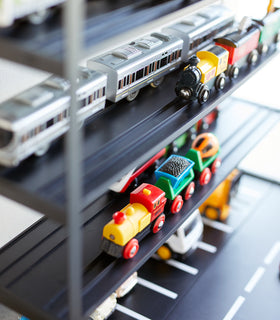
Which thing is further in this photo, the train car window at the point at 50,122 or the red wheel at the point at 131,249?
the red wheel at the point at 131,249

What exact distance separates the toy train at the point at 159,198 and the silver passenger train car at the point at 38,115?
0.37m

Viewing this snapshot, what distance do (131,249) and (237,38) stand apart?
3.13 feet

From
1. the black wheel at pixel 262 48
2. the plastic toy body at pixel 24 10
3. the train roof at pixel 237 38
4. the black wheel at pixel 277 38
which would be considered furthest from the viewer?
the black wheel at pixel 277 38

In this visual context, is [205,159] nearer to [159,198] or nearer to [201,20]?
[159,198]

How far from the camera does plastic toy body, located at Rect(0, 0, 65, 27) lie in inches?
44.4

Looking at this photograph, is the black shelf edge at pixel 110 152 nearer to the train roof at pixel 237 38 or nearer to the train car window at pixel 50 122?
the train car window at pixel 50 122

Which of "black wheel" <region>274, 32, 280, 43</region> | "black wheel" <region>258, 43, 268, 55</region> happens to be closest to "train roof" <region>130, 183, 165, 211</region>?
"black wheel" <region>258, 43, 268, 55</region>

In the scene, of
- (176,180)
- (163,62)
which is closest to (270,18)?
(163,62)

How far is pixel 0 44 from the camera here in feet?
3.67

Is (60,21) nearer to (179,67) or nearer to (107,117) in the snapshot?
(107,117)

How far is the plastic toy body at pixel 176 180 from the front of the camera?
192 cm

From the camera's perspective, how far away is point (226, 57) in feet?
6.52

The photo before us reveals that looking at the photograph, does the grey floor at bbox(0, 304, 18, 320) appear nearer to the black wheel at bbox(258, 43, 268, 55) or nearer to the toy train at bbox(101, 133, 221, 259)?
the toy train at bbox(101, 133, 221, 259)

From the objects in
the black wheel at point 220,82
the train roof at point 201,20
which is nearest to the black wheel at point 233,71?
the black wheel at point 220,82
